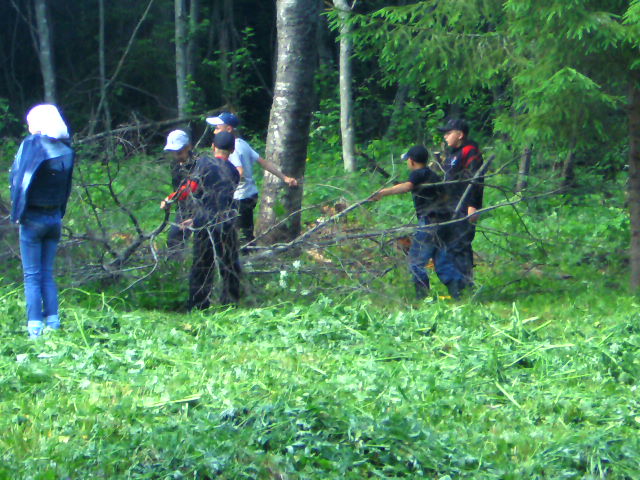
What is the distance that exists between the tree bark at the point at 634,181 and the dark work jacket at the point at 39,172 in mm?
5135

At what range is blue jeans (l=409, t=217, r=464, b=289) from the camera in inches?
353

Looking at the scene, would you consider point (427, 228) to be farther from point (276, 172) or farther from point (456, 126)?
point (276, 172)

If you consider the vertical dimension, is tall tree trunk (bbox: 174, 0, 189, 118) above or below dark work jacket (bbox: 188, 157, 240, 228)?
above

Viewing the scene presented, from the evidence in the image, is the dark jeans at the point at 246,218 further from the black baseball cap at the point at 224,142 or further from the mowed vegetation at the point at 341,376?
the black baseball cap at the point at 224,142

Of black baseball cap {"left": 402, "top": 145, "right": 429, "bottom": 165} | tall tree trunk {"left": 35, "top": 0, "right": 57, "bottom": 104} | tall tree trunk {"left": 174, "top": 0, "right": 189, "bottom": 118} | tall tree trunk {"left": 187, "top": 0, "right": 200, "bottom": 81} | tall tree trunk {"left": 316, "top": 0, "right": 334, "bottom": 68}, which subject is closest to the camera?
black baseball cap {"left": 402, "top": 145, "right": 429, "bottom": 165}

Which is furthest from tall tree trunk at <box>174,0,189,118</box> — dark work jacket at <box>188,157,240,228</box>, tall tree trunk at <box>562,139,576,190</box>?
dark work jacket at <box>188,157,240,228</box>

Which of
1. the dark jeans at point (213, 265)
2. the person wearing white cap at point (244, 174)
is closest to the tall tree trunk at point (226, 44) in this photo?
the person wearing white cap at point (244, 174)

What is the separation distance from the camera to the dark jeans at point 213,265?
833cm

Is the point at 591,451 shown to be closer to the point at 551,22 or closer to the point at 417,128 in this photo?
the point at 551,22

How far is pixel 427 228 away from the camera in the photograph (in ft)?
29.4

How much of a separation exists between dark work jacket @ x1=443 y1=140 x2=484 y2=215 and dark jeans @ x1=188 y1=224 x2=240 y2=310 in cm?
216

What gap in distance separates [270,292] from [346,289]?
70 cm

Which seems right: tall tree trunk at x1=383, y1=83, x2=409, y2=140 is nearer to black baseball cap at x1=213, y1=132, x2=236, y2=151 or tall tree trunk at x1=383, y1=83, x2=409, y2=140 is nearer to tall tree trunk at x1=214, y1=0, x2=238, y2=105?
tall tree trunk at x1=214, y1=0, x2=238, y2=105

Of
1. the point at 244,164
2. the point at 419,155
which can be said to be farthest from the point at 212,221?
the point at 419,155
